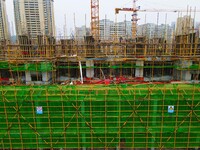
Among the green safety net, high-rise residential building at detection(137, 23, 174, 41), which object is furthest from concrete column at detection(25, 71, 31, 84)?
high-rise residential building at detection(137, 23, 174, 41)

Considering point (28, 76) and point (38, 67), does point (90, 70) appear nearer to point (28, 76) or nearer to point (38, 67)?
point (38, 67)

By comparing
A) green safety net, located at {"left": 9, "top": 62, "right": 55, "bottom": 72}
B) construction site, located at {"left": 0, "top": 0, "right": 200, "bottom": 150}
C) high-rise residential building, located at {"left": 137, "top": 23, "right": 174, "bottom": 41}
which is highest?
high-rise residential building, located at {"left": 137, "top": 23, "right": 174, "bottom": 41}

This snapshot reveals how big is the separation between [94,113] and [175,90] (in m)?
3.86

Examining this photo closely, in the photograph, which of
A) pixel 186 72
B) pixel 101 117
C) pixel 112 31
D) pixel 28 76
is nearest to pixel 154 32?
pixel 186 72

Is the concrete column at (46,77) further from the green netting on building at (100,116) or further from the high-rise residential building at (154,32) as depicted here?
the high-rise residential building at (154,32)

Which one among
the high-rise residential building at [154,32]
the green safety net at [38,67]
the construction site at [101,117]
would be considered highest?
the high-rise residential building at [154,32]

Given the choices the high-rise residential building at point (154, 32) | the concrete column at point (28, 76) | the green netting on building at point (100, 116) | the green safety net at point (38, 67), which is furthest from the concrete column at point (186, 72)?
the concrete column at point (28, 76)

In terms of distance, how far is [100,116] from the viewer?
7.79m

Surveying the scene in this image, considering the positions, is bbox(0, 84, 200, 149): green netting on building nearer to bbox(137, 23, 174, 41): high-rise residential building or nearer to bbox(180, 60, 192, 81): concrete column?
bbox(180, 60, 192, 81): concrete column

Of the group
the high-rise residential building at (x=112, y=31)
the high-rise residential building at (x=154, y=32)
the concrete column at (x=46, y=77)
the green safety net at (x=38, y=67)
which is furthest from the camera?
the high-rise residential building at (x=112, y=31)

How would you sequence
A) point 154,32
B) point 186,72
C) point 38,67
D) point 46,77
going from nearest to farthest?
point 38,67, point 46,77, point 186,72, point 154,32

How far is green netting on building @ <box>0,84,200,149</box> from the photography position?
765cm

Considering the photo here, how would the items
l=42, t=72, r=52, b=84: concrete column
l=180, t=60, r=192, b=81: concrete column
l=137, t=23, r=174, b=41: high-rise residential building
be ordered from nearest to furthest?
l=180, t=60, r=192, b=81: concrete column < l=42, t=72, r=52, b=84: concrete column < l=137, t=23, r=174, b=41: high-rise residential building

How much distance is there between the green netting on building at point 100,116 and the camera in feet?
25.1
